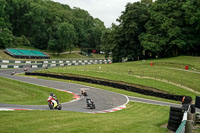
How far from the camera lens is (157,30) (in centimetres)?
6675

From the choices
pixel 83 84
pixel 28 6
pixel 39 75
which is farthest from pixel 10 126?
pixel 28 6

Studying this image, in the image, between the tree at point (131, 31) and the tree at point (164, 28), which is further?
the tree at point (131, 31)

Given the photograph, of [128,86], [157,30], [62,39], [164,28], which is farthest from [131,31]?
[62,39]

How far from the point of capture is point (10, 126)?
311 inches

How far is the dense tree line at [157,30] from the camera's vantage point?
204ft

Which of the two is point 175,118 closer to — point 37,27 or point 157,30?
point 157,30

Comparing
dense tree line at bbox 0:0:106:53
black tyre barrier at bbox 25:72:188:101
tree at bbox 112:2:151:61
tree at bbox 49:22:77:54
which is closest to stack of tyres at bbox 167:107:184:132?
black tyre barrier at bbox 25:72:188:101

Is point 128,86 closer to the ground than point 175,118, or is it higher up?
closer to the ground

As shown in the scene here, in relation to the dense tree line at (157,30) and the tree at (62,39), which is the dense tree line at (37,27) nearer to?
the tree at (62,39)

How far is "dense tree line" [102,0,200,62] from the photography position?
62281 millimetres

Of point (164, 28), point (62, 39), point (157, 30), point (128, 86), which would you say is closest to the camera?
point (128, 86)

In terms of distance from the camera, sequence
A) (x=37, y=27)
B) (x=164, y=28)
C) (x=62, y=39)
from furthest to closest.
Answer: (x=37, y=27) < (x=62, y=39) < (x=164, y=28)

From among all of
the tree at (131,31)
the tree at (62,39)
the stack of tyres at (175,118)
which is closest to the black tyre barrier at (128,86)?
the stack of tyres at (175,118)

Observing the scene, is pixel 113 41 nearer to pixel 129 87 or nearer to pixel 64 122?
pixel 129 87
